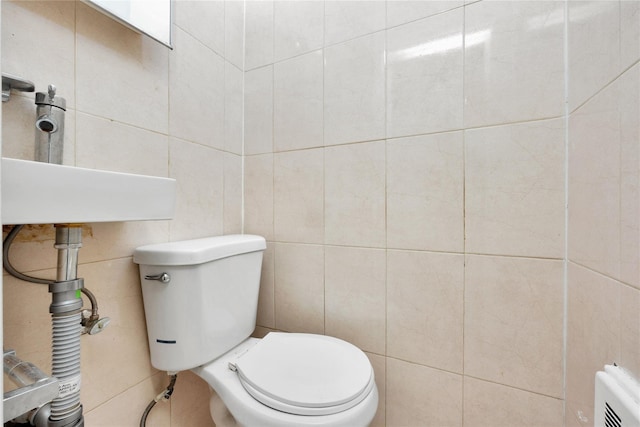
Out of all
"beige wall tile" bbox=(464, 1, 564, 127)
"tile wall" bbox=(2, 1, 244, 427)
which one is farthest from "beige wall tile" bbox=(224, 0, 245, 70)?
"beige wall tile" bbox=(464, 1, 564, 127)

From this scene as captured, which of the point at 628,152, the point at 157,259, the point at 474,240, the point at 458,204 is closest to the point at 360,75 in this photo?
the point at 458,204

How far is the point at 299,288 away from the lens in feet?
3.91

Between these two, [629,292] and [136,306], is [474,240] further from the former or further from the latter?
[136,306]

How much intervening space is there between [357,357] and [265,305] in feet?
1.59

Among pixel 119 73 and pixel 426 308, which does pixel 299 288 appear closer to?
pixel 426 308

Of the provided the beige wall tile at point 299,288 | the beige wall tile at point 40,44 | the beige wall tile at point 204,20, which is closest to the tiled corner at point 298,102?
the beige wall tile at point 204,20

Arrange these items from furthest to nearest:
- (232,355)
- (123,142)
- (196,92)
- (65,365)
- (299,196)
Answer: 1. (299,196)
2. (196,92)
3. (232,355)
4. (123,142)
5. (65,365)

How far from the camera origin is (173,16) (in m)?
0.98

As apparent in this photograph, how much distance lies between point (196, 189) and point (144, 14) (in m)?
0.53

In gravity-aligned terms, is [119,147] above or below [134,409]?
above

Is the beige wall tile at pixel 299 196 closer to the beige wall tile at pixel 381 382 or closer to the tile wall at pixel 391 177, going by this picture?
the tile wall at pixel 391 177

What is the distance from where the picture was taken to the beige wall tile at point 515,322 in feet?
2.78

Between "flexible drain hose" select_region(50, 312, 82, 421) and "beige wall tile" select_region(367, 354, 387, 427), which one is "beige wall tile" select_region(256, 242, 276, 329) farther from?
"flexible drain hose" select_region(50, 312, 82, 421)

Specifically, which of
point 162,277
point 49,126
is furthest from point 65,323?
point 49,126
